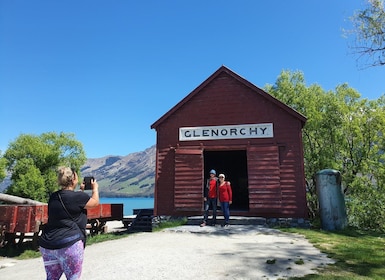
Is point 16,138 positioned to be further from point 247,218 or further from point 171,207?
point 247,218

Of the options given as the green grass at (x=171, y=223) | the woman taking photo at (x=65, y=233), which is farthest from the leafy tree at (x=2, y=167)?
the woman taking photo at (x=65, y=233)

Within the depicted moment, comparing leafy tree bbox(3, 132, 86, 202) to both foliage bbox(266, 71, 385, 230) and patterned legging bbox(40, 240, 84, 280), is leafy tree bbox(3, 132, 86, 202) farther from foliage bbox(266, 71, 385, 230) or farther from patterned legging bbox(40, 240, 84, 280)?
patterned legging bbox(40, 240, 84, 280)

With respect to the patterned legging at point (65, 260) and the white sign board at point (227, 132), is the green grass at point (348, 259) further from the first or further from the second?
the white sign board at point (227, 132)

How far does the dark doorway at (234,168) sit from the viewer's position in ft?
62.0

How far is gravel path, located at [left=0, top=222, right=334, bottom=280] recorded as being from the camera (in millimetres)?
5805

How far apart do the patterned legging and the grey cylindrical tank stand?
11.1 meters

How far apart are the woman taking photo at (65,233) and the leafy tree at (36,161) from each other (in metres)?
35.8

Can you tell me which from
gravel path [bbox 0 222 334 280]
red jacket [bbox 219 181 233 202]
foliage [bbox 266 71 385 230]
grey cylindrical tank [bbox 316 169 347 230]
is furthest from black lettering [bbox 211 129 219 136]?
foliage [bbox 266 71 385 230]

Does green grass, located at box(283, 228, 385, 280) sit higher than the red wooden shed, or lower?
lower

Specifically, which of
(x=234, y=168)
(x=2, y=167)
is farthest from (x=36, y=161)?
(x=234, y=168)

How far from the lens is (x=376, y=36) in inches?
468

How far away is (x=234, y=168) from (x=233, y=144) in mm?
6656

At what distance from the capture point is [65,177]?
3650 millimetres

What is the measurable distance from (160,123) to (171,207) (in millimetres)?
4051
